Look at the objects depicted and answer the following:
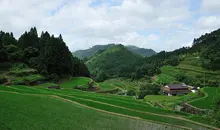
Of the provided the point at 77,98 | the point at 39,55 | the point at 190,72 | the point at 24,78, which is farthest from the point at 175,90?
the point at 77,98

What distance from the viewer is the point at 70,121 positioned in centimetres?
1527

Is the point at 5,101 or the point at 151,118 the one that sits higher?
the point at 5,101

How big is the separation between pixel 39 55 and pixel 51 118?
33443 mm

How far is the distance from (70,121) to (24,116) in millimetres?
3036

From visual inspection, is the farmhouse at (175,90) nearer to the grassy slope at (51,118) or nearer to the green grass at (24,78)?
the green grass at (24,78)

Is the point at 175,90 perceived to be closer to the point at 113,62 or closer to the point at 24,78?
the point at 24,78

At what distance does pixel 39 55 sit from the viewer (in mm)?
46312

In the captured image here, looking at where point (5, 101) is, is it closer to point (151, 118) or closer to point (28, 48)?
point (151, 118)

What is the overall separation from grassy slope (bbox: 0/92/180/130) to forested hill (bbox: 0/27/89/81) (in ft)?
76.6

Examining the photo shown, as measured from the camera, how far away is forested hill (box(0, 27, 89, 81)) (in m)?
41.6

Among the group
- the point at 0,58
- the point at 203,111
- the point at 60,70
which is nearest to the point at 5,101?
the point at 203,111

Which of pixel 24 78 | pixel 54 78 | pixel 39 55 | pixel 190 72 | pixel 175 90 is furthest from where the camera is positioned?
pixel 190 72

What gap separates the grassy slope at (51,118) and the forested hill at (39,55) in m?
23.4

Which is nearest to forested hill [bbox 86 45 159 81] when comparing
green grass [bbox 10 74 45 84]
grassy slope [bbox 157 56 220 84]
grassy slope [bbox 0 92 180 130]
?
grassy slope [bbox 157 56 220 84]
